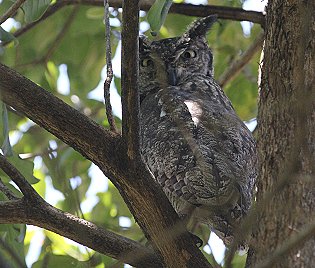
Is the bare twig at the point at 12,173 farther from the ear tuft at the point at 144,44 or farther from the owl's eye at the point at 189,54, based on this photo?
the owl's eye at the point at 189,54

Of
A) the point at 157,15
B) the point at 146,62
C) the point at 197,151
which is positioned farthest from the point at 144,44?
the point at 157,15

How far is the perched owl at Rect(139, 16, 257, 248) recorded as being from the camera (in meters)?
2.61

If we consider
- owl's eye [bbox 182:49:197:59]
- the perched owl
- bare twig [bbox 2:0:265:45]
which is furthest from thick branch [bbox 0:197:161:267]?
owl's eye [bbox 182:49:197:59]

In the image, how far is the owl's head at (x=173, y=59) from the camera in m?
3.91

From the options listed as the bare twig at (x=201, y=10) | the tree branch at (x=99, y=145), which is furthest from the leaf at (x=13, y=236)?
the bare twig at (x=201, y=10)

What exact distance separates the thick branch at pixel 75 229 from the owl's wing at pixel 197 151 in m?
0.37

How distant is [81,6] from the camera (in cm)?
382

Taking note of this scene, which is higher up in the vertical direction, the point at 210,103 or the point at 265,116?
the point at 210,103

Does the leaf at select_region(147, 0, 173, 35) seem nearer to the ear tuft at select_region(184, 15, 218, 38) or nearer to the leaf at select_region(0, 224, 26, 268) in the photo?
the leaf at select_region(0, 224, 26, 268)

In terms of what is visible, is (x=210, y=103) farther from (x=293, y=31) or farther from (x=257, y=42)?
(x=293, y=31)

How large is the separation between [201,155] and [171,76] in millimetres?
1240

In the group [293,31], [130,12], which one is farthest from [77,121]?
[293,31]

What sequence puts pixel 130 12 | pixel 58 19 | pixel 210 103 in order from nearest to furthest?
pixel 130 12, pixel 210 103, pixel 58 19

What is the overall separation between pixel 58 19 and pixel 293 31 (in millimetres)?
2012
